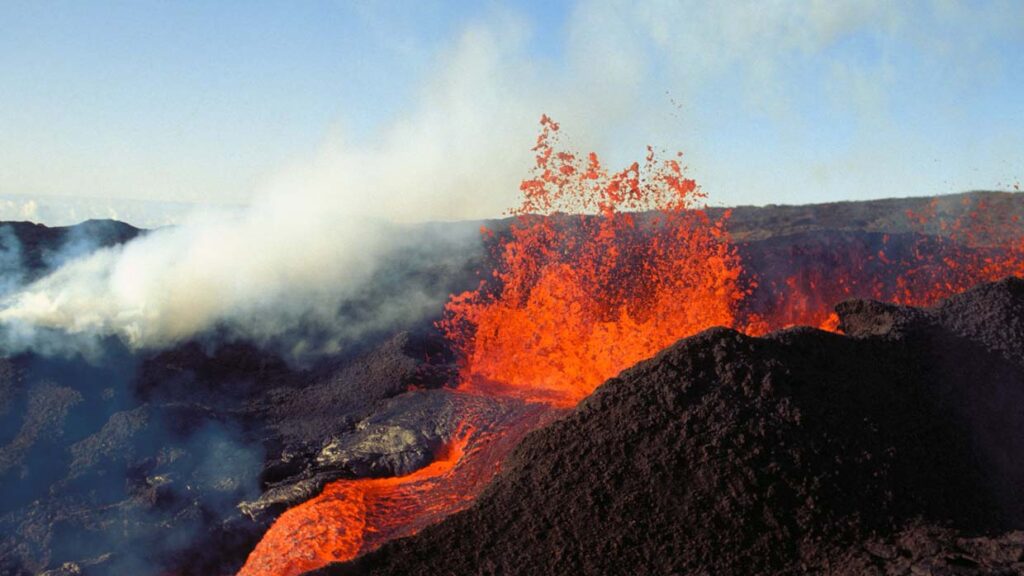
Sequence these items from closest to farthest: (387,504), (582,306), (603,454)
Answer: (603,454) → (387,504) → (582,306)

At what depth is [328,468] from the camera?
9.56m

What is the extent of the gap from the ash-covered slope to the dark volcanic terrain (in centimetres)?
2

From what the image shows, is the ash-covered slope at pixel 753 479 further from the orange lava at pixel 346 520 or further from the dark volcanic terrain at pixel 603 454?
the orange lava at pixel 346 520

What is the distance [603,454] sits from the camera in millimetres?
6617

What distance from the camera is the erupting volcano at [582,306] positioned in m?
7.90

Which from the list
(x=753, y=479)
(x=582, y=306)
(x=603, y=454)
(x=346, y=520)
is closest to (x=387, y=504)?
(x=346, y=520)

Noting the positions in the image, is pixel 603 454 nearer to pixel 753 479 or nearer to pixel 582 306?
pixel 753 479

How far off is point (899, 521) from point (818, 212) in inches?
1064

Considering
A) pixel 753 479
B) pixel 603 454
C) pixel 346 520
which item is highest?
pixel 603 454

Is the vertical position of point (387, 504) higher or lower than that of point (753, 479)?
lower

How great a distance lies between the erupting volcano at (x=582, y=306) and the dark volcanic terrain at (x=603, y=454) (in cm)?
91

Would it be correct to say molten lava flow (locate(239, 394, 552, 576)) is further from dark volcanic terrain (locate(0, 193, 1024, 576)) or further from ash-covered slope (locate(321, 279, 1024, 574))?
ash-covered slope (locate(321, 279, 1024, 574))

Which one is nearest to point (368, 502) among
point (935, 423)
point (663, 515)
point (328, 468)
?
point (328, 468)

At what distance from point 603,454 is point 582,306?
9.28 m
